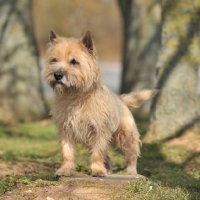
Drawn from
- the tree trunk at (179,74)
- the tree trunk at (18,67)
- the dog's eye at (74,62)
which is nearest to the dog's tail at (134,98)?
the dog's eye at (74,62)

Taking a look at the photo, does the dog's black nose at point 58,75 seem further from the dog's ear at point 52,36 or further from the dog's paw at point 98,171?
the dog's paw at point 98,171

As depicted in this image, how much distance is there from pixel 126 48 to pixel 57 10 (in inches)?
1541

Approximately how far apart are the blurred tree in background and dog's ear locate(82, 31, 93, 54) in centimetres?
717

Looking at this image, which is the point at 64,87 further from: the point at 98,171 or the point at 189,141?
the point at 189,141

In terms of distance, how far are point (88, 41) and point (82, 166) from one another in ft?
7.22

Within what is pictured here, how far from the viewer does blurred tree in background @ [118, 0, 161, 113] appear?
13.6 m

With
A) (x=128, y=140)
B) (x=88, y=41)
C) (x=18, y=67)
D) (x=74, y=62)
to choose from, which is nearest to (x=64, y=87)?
(x=74, y=62)

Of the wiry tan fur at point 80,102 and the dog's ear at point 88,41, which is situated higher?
the dog's ear at point 88,41

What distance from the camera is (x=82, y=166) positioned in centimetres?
773

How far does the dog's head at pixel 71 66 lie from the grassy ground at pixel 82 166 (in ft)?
3.82

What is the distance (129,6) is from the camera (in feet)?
50.1

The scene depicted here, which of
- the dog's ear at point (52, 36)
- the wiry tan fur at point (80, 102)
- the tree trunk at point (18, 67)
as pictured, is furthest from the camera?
the tree trunk at point (18, 67)

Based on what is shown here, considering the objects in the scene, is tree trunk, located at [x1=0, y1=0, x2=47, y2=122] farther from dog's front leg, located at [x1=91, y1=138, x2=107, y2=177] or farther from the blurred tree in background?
dog's front leg, located at [x1=91, y1=138, x2=107, y2=177]

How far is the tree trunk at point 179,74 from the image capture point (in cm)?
941
